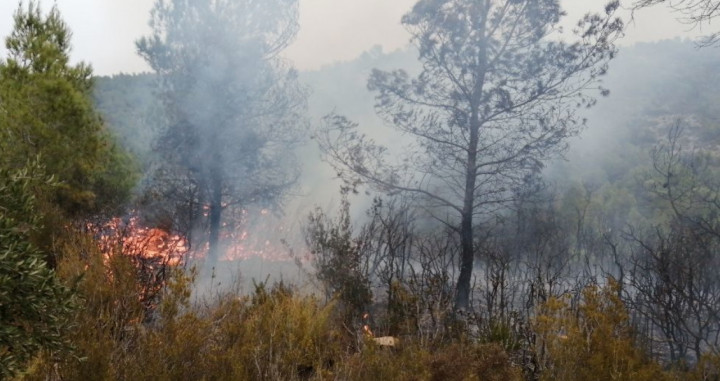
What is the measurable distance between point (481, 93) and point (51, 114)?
32.6 ft

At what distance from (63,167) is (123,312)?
8.10 m

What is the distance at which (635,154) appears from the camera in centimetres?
2922

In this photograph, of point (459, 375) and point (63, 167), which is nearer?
point (459, 375)

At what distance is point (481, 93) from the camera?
1198 centimetres

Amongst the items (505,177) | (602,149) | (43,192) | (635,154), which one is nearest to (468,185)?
(505,177)

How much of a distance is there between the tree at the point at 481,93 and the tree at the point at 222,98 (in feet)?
18.7

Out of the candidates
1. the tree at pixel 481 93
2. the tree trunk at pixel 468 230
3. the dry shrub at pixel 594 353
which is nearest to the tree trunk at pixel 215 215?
the tree at pixel 481 93

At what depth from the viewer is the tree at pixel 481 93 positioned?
37.4 ft

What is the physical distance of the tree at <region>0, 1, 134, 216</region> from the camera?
465 inches

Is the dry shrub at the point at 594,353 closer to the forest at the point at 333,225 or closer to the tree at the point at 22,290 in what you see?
the forest at the point at 333,225

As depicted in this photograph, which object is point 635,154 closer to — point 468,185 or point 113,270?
point 468,185

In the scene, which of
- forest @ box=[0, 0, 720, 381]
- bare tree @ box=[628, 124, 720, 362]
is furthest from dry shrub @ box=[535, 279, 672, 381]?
bare tree @ box=[628, 124, 720, 362]

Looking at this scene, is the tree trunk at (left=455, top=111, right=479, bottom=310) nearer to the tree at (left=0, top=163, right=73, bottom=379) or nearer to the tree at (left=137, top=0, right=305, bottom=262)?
the tree at (left=137, top=0, right=305, bottom=262)

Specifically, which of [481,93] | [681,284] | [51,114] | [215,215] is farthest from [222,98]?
[681,284]
